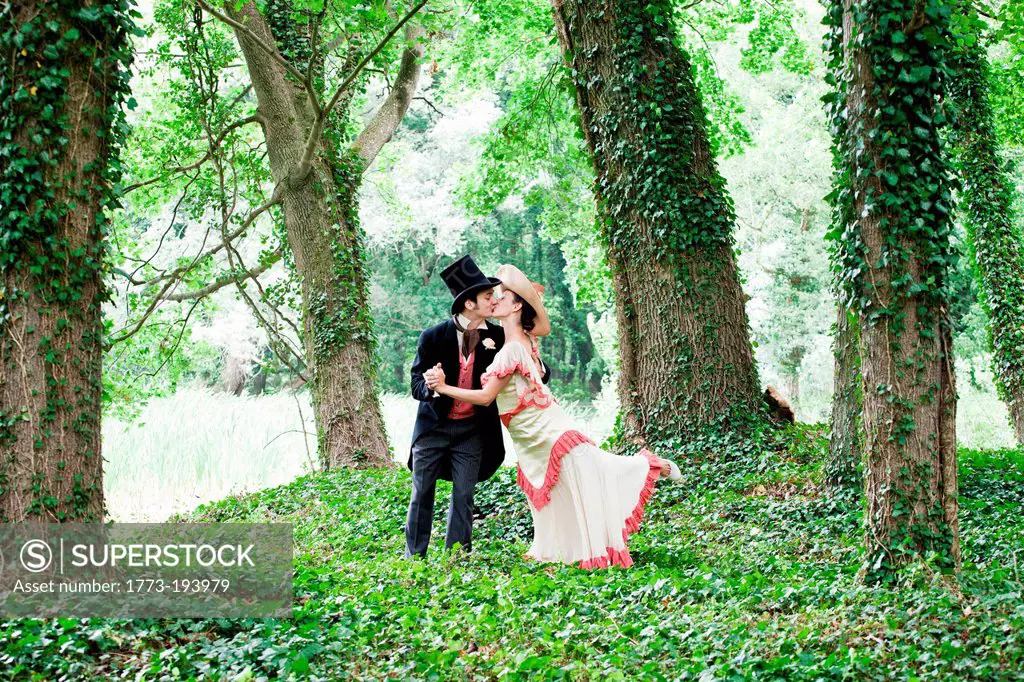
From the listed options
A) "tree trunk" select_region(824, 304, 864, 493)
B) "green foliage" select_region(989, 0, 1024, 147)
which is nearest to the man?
"tree trunk" select_region(824, 304, 864, 493)

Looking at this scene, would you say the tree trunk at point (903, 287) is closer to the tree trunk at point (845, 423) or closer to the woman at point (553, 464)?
the woman at point (553, 464)

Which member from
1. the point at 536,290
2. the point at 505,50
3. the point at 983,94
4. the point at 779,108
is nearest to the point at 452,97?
the point at 505,50

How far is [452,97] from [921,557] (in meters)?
21.1

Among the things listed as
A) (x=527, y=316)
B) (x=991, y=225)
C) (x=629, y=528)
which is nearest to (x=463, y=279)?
(x=527, y=316)

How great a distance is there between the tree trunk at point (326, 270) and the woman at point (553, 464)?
21.7ft

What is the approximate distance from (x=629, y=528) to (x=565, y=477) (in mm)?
658

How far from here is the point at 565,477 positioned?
7141mm

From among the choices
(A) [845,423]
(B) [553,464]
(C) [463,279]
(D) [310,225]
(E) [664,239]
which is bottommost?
(B) [553,464]

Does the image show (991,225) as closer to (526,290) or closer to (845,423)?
(845,423)

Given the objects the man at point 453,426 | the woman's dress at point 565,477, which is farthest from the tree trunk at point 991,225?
the man at point 453,426

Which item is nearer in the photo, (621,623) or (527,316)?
(621,623)

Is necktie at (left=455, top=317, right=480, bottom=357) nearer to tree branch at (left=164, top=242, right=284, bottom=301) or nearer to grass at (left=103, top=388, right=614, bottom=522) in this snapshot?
tree branch at (left=164, top=242, right=284, bottom=301)

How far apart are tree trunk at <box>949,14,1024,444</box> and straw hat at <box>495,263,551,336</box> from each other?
9412 mm

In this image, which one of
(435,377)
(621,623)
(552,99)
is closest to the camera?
(621,623)
